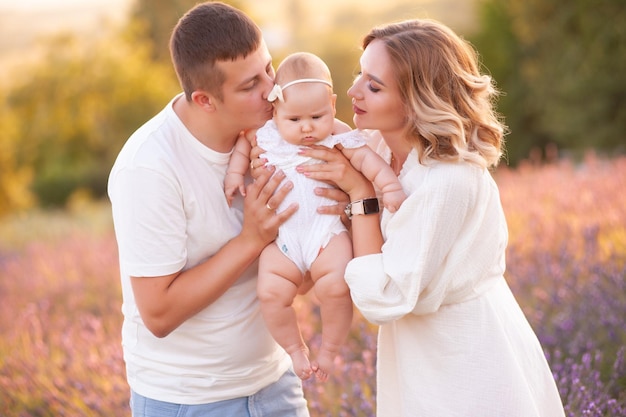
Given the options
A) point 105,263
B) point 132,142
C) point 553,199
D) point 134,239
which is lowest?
point 105,263

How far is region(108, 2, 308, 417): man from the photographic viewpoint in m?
2.42

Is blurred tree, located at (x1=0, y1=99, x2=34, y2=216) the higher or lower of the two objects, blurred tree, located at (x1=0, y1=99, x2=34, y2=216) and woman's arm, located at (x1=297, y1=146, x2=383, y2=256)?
the lower

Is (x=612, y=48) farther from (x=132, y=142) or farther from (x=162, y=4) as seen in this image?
(x=162, y=4)

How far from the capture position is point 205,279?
2449 mm

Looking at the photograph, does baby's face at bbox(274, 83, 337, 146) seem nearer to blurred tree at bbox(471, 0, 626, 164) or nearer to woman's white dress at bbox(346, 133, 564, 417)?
woman's white dress at bbox(346, 133, 564, 417)

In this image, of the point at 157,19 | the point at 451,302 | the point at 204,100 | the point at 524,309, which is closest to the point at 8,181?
the point at 157,19

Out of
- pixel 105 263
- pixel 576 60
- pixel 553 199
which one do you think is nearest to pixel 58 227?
pixel 105 263

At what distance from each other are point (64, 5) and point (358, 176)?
213ft

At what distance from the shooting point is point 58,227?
1030 centimetres

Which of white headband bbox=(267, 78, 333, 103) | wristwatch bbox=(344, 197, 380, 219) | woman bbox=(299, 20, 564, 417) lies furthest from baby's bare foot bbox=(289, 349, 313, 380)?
white headband bbox=(267, 78, 333, 103)

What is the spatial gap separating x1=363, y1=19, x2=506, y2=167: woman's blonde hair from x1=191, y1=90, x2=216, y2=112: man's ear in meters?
0.61

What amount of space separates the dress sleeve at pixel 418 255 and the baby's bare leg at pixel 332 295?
13 cm

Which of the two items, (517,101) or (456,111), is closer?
(456,111)

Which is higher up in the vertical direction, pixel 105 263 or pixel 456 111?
pixel 456 111
